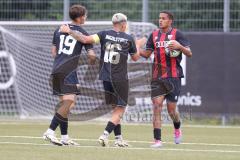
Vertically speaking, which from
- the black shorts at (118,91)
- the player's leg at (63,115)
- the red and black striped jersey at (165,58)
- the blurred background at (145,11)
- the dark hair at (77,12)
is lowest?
the player's leg at (63,115)

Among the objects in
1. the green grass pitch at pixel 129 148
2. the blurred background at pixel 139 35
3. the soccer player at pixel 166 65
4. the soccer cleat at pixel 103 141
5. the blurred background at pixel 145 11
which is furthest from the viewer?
the blurred background at pixel 139 35

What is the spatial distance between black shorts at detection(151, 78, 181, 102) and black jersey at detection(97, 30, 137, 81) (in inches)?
26.4

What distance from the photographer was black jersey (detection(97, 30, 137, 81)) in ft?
42.3

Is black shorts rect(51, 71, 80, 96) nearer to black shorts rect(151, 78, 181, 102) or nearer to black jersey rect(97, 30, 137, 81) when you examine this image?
black jersey rect(97, 30, 137, 81)

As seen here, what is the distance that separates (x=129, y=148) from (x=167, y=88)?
151 centimetres

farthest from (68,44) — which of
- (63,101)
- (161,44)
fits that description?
(161,44)

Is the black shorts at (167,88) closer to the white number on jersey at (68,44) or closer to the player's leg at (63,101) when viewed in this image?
the player's leg at (63,101)

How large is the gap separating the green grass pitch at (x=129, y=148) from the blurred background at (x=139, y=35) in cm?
194

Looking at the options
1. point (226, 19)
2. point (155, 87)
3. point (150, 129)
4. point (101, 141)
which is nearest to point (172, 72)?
point (155, 87)

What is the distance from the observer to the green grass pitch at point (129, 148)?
35.7ft

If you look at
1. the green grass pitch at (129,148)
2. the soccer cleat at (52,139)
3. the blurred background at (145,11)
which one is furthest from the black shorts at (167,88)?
the blurred background at (145,11)

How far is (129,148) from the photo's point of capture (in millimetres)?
12297

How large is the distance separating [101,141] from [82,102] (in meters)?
8.81

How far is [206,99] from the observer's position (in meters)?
20.5
